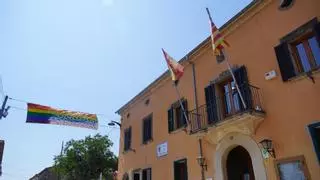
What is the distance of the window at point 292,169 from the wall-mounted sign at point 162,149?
603cm

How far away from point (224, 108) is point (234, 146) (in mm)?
1438

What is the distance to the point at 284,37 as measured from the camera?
818 cm

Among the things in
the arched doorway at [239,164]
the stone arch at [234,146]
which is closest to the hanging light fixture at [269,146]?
the stone arch at [234,146]

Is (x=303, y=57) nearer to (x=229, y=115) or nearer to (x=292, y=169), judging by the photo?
(x=229, y=115)

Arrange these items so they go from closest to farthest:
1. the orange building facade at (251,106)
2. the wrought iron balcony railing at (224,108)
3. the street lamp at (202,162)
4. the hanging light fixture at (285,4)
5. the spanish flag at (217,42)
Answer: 1. the orange building facade at (251,106)
2. the hanging light fixture at (285,4)
3. the wrought iron balcony railing at (224,108)
4. the spanish flag at (217,42)
5. the street lamp at (202,162)

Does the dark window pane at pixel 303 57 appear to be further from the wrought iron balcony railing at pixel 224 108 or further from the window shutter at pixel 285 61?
the wrought iron balcony railing at pixel 224 108

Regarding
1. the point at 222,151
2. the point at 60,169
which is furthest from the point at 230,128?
the point at 60,169

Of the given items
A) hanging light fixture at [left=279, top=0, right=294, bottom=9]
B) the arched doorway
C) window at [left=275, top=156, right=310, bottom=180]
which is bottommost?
window at [left=275, top=156, right=310, bottom=180]

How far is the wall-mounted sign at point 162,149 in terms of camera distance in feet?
41.7

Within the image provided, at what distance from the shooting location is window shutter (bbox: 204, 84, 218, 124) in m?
9.99

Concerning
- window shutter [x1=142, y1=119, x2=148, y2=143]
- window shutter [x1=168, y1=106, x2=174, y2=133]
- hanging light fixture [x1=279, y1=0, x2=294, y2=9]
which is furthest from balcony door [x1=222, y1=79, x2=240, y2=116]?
window shutter [x1=142, y1=119, x2=148, y2=143]

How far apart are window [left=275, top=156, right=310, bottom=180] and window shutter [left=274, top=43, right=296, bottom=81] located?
7.65 ft

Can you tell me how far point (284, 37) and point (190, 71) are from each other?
194 inches

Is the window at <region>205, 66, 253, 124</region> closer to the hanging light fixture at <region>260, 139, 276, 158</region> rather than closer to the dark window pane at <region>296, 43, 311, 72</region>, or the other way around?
the hanging light fixture at <region>260, 139, 276, 158</region>
